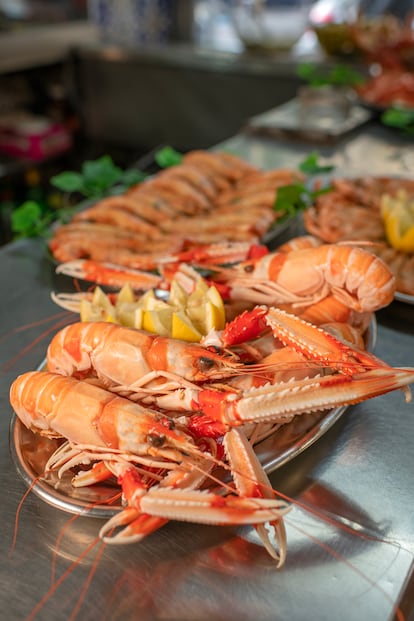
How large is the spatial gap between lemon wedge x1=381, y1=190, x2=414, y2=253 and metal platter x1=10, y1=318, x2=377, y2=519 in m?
0.96

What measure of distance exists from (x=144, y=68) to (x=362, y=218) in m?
4.08

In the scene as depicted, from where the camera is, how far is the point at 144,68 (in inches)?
227

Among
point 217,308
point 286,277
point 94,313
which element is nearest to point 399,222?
point 286,277

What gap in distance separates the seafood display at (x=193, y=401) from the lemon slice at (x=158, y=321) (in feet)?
0.26

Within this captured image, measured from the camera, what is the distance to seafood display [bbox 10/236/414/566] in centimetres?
118

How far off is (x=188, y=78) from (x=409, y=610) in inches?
208

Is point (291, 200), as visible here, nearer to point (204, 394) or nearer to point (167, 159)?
point (167, 159)

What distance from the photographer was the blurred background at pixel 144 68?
527cm

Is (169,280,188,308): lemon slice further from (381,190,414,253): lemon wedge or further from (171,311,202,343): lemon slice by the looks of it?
(381,190,414,253): lemon wedge

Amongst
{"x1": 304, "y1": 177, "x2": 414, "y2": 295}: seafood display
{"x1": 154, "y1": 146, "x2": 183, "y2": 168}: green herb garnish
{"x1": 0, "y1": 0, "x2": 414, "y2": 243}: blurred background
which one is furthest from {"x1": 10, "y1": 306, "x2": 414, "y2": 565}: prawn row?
{"x1": 0, "y1": 0, "x2": 414, "y2": 243}: blurred background

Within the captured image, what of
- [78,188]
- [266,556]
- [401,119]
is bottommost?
[266,556]

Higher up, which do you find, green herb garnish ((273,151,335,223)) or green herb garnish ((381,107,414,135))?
green herb garnish ((381,107,414,135))

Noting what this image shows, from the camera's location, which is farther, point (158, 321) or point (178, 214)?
point (178, 214)

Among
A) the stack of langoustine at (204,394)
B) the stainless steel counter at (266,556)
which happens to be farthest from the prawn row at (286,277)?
the stainless steel counter at (266,556)
